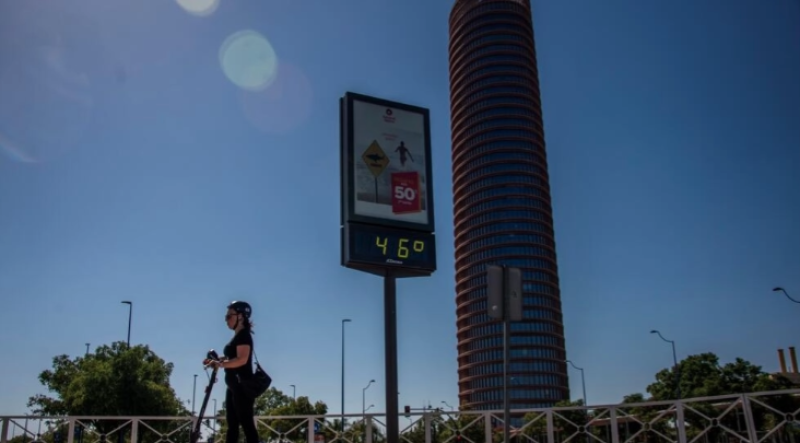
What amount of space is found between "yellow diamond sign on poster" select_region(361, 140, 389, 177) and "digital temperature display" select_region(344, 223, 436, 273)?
1.25m

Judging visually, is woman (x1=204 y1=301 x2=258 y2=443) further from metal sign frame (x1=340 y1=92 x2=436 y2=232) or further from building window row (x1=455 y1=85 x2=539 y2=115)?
building window row (x1=455 y1=85 x2=539 y2=115)

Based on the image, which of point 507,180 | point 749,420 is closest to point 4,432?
point 749,420

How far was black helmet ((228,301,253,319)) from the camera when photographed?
8.48 meters

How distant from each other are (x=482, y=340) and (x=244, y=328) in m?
164

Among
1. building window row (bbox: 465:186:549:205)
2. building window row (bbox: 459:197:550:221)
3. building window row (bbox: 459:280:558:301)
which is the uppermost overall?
building window row (bbox: 465:186:549:205)

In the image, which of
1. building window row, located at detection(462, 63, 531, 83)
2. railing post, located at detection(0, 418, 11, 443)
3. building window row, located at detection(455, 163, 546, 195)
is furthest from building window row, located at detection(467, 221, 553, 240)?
railing post, located at detection(0, 418, 11, 443)

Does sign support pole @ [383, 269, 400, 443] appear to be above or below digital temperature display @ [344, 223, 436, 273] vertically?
below

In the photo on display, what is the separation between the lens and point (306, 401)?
218 feet

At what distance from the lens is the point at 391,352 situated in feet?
41.7

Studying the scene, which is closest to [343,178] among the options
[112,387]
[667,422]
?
[667,422]

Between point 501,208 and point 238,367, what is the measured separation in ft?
543

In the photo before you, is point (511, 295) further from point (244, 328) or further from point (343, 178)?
point (343, 178)

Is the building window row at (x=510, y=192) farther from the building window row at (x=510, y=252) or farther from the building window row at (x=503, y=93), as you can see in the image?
the building window row at (x=503, y=93)

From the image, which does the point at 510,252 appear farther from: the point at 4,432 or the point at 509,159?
the point at 4,432
